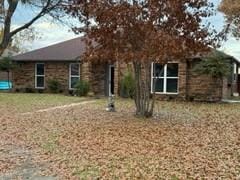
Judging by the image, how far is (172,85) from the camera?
2752 centimetres

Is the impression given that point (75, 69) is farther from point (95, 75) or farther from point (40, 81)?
point (40, 81)

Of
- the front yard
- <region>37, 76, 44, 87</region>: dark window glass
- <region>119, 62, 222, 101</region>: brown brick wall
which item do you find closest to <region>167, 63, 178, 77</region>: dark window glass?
<region>119, 62, 222, 101</region>: brown brick wall

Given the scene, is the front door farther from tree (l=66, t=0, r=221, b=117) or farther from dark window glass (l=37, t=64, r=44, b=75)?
tree (l=66, t=0, r=221, b=117)

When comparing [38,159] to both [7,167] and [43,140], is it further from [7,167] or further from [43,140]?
[43,140]

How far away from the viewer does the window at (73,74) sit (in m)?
30.8

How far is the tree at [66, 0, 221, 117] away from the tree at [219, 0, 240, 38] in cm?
1116

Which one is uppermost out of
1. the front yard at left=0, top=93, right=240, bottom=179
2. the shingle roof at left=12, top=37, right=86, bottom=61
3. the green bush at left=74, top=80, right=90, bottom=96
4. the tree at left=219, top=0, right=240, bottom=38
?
the tree at left=219, top=0, right=240, bottom=38

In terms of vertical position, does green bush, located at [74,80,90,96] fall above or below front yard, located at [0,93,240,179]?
above

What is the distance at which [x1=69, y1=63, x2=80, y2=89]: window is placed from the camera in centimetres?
3075

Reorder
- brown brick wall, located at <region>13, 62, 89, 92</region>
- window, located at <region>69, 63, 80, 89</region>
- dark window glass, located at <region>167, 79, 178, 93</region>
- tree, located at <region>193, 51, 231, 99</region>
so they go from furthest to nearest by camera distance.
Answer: brown brick wall, located at <region>13, 62, 89, 92</region> < window, located at <region>69, 63, 80, 89</region> < dark window glass, located at <region>167, 79, 178, 93</region> < tree, located at <region>193, 51, 231, 99</region>

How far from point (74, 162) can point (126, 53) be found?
7293 millimetres

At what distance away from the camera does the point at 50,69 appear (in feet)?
104

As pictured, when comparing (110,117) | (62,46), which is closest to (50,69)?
(62,46)

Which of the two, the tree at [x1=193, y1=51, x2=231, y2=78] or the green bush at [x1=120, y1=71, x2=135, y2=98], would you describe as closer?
the tree at [x1=193, y1=51, x2=231, y2=78]
